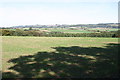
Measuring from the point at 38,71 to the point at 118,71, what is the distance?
3.56 meters

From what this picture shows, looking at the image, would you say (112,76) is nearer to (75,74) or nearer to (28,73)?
(75,74)

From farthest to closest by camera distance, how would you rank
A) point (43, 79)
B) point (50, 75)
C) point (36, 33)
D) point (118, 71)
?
point (36, 33) < point (118, 71) < point (50, 75) < point (43, 79)

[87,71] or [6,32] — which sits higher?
[6,32]

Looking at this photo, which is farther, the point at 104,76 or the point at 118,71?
the point at 118,71

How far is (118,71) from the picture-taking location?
5.61m

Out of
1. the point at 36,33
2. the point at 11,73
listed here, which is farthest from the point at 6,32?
the point at 11,73

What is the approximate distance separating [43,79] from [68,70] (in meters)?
1.43

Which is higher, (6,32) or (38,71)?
(6,32)

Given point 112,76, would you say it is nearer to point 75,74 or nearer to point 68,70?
point 75,74

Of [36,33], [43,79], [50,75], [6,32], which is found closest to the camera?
[43,79]

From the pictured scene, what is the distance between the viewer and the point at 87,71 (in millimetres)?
5621

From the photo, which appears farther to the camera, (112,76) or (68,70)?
(68,70)

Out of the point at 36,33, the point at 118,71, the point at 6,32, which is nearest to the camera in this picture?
the point at 118,71

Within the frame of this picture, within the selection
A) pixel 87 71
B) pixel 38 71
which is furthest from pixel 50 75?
pixel 87 71
